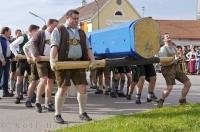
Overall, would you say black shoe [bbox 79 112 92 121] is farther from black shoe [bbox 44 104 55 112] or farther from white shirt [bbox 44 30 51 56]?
white shirt [bbox 44 30 51 56]

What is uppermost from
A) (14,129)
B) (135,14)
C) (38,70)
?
(135,14)

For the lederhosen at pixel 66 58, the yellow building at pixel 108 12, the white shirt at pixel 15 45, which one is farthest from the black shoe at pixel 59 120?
the yellow building at pixel 108 12

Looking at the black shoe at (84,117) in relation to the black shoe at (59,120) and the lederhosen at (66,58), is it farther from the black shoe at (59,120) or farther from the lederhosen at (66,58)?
the lederhosen at (66,58)

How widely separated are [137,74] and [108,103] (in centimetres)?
98

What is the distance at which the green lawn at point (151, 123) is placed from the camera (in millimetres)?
8055

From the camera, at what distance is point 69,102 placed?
42.3 ft

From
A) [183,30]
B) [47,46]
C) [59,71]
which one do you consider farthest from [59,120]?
[183,30]

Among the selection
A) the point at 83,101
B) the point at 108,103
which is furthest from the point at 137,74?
the point at 83,101

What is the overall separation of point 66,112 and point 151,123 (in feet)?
9.06

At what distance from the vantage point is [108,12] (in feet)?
261

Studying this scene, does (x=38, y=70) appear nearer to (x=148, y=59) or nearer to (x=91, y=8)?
(x=148, y=59)

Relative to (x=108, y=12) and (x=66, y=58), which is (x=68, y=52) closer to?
(x=66, y=58)

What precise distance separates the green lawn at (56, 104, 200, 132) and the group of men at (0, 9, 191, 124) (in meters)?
0.83

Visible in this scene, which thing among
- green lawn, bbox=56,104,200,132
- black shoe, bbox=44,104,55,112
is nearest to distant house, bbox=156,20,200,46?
black shoe, bbox=44,104,55,112
